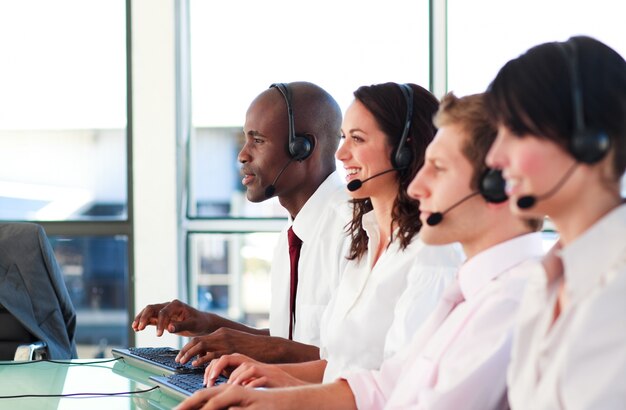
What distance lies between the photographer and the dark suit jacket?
295cm

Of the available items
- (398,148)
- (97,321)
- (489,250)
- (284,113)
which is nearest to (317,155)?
(284,113)

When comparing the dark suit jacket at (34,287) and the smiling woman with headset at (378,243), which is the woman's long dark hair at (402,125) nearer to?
the smiling woman with headset at (378,243)

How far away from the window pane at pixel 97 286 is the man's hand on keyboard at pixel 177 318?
1.90m

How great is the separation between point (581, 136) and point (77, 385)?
58.6 inches

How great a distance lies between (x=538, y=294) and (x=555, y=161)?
0.55 ft

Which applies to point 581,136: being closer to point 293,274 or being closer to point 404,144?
point 404,144

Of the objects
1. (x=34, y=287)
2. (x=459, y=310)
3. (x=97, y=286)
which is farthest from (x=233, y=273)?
(x=459, y=310)

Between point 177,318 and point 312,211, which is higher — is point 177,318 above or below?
below

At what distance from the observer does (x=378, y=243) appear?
6.85ft

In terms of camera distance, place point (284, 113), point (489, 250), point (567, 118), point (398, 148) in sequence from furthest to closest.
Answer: point (284, 113) < point (398, 148) < point (489, 250) < point (567, 118)

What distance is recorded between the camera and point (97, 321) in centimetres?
446

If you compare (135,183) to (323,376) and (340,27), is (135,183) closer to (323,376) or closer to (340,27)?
(340,27)

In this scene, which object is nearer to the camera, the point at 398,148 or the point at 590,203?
the point at 590,203

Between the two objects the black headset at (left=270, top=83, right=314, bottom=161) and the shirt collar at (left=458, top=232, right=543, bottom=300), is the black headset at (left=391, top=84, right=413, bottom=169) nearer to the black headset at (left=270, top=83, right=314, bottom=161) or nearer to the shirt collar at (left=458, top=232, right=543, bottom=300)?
the shirt collar at (left=458, top=232, right=543, bottom=300)
